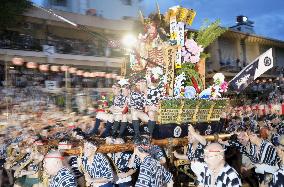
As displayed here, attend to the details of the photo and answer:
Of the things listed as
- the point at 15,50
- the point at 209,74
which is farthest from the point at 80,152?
the point at 209,74

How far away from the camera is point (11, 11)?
19953 millimetres

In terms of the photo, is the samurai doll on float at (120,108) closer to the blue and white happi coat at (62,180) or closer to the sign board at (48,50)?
the blue and white happi coat at (62,180)

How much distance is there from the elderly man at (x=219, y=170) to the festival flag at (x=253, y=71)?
5.97 m

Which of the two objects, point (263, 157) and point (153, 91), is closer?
point (263, 157)

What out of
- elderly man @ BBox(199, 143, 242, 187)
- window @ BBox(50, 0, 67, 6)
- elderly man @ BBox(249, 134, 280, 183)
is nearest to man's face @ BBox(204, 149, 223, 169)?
elderly man @ BBox(199, 143, 242, 187)

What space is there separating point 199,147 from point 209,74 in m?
16.6

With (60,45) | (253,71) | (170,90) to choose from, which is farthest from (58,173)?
(60,45)

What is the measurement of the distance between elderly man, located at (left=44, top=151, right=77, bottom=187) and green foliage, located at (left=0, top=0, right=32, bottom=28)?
16.5 m

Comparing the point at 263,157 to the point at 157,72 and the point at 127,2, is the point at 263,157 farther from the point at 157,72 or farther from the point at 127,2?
the point at 127,2

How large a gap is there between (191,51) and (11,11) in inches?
540

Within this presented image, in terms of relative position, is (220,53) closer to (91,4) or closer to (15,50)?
(91,4)

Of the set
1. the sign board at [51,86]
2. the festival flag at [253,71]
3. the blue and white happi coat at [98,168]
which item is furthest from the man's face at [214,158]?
the sign board at [51,86]

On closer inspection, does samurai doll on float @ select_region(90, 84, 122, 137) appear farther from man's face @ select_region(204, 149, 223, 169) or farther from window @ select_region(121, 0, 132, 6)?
window @ select_region(121, 0, 132, 6)

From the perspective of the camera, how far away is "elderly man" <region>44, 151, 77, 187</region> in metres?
4.77
